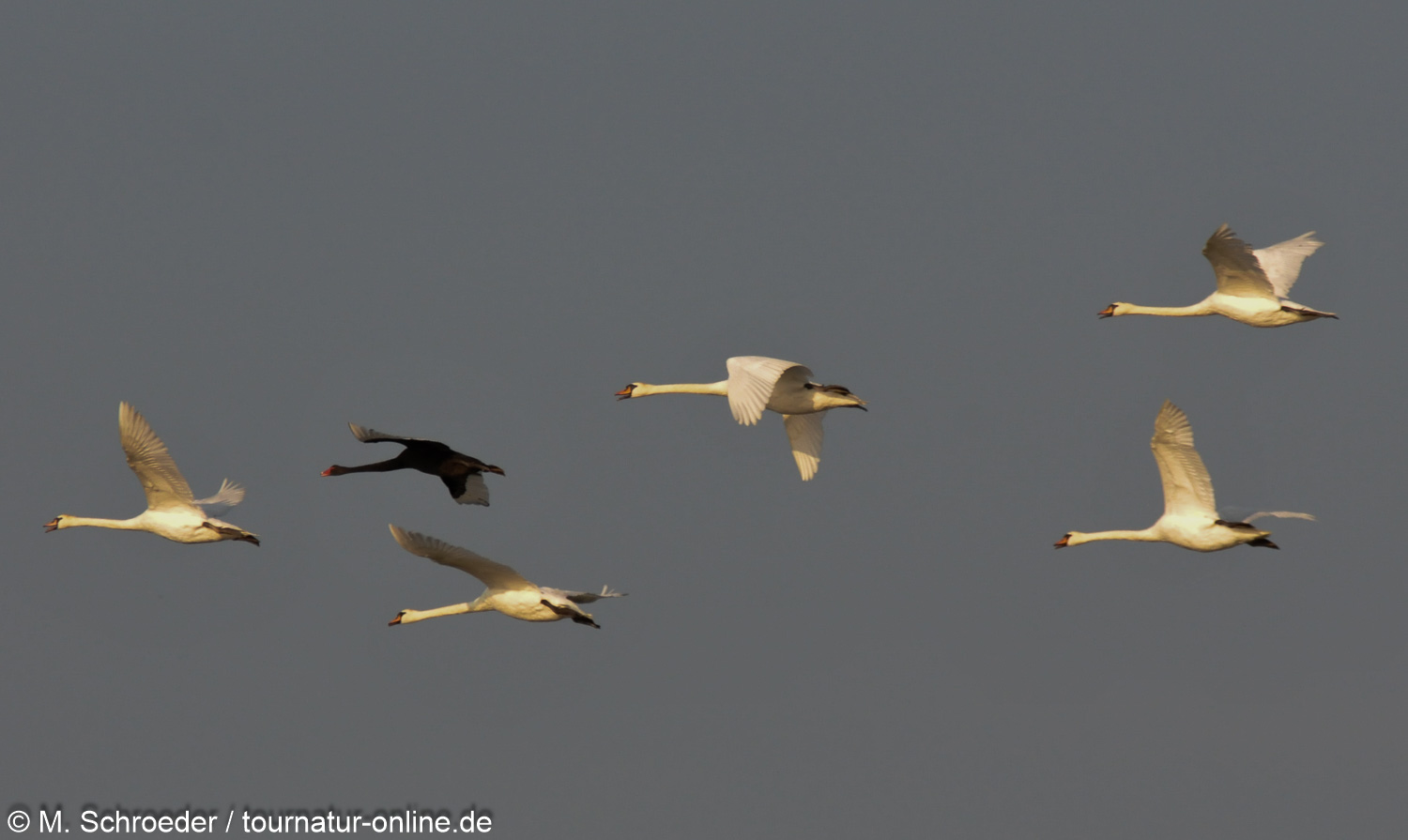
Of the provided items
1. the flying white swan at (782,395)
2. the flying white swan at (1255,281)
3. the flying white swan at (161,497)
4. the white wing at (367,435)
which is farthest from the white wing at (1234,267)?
the flying white swan at (161,497)

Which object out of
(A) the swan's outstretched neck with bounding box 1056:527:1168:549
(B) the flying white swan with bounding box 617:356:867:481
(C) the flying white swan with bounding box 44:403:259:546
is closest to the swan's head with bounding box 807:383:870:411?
(B) the flying white swan with bounding box 617:356:867:481

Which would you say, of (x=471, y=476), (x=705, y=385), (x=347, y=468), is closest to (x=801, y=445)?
(x=705, y=385)

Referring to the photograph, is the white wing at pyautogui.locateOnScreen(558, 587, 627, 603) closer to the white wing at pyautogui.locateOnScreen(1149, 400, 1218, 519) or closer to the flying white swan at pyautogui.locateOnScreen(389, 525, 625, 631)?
the flying white swan at pyautogui.locateOnScreen(389, 525, 625, 631)

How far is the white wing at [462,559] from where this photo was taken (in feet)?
101

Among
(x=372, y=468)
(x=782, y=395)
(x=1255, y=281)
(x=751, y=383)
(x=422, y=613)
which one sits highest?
(x=1255, y=281)

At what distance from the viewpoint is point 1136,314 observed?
39.4 metres

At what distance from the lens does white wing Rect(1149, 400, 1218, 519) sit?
107 feet

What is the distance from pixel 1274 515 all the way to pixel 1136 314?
704cm

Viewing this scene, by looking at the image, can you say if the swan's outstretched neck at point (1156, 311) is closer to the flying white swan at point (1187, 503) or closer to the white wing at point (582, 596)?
the flying white swan at point (1187, 503)

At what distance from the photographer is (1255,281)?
3641 cm

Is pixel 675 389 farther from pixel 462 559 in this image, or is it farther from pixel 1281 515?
pixel 1281 515

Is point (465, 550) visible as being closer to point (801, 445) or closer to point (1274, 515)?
point (801, 445)

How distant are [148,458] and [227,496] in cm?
481

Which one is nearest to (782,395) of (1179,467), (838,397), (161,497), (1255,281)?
(838,397)
